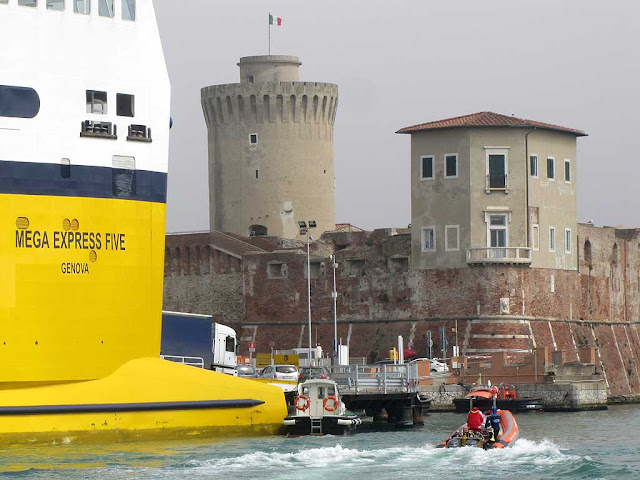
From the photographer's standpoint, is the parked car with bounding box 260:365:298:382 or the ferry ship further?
the parked car with bounding box 260:365:298:382

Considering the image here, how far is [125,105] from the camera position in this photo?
40.8 metres

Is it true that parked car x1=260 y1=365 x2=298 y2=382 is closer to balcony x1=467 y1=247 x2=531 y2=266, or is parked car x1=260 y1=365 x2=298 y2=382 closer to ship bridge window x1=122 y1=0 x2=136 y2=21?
balcony x1=467 y1=247 x2=531 y2=266

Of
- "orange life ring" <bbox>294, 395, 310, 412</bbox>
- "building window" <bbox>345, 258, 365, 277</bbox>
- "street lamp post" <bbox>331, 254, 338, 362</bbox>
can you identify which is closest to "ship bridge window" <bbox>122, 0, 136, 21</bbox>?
"orange life ring" <bbox>294, 395, 310, 412</bbox>

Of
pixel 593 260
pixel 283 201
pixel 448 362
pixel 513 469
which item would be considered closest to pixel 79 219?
pixel 513 469

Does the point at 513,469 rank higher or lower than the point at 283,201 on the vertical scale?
lower

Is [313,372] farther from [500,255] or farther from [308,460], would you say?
[500,255]

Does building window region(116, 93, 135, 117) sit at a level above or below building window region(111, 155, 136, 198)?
above

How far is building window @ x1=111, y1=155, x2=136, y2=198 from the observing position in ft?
132

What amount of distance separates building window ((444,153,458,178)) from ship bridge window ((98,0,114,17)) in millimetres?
33645

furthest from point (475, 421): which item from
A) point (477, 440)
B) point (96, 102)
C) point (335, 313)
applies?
point (335, 313)

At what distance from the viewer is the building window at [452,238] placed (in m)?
72.9

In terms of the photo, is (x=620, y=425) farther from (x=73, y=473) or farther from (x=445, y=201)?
(x=73, y=473)

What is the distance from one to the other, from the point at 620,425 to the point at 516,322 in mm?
17569

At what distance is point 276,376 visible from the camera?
57.2 metres
